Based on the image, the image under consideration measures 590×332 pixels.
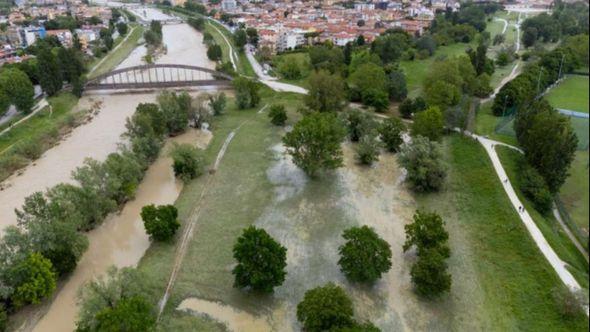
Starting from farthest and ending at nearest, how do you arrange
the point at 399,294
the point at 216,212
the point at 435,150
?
the point at 435,150, the point at 216,212, the point at 399,294

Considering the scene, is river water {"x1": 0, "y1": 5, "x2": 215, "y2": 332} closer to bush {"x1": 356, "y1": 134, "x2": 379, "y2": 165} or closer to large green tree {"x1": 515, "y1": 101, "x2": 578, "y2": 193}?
bush {"x1": 356, "y1": 134, "x2": 379, "y2": 165}

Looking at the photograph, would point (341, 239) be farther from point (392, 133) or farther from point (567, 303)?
point (392, 133)

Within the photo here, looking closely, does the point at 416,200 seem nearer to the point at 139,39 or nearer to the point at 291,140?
the point at 291,140

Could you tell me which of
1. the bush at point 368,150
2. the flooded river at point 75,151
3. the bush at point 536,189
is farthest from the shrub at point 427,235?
the flooded river at point 75,151

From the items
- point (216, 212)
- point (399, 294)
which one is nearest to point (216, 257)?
point (216, 212)

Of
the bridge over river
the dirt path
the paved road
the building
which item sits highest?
the building

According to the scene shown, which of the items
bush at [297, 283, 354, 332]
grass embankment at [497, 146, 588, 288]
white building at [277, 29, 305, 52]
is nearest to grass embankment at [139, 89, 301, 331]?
bush at [297, 283, 354, 332]
